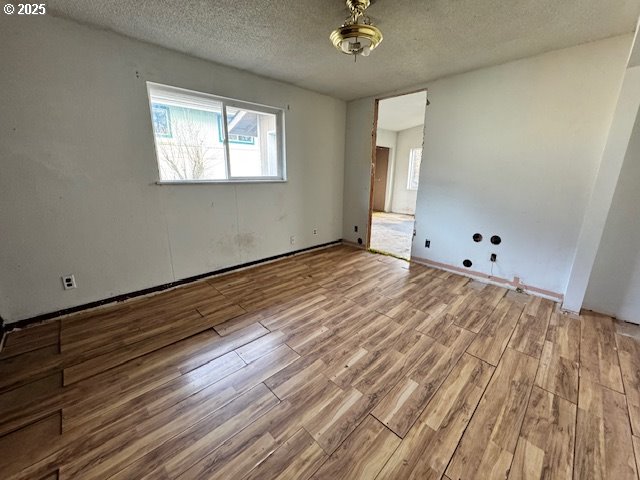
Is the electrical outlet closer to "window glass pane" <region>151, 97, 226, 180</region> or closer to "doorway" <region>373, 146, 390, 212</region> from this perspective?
"window glass pane" <region>151, 97, 226, 180</region>

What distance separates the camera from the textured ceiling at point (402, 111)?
16.0 ft

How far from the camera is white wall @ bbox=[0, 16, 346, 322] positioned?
1.95 m

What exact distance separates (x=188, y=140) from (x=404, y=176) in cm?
667

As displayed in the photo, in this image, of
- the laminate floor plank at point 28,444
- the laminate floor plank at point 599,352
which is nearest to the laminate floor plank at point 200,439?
the laminate floor plank at point 28,444

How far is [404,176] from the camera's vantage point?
315 inches

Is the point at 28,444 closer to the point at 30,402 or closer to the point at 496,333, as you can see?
the point at 30,402

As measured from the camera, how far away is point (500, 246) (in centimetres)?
298

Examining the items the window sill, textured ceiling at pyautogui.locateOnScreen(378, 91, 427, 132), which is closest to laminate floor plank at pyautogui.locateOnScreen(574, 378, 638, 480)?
the window sill

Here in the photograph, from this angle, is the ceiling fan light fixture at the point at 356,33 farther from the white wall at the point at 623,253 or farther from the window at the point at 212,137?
the white wall at the point at 623,253

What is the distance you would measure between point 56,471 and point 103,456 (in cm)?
17

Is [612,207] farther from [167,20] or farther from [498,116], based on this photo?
[167,20]

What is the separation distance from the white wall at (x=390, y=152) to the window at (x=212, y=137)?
4944 mm

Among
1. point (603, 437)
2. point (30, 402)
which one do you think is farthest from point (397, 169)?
point (30, 402)

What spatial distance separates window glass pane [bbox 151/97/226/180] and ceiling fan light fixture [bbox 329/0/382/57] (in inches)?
68.3
